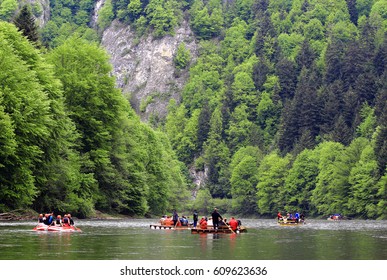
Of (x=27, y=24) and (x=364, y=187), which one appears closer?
(x=27, y=24)

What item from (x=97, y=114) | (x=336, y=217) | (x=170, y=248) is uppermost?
(x=97, y=114)

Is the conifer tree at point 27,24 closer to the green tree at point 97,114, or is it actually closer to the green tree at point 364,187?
the green tree at point 97,114

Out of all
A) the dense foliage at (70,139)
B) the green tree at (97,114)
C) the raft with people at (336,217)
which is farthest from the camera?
the raft with people at (336,217)

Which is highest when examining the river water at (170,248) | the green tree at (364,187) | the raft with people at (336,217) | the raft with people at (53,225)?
the green tree at (364,187)

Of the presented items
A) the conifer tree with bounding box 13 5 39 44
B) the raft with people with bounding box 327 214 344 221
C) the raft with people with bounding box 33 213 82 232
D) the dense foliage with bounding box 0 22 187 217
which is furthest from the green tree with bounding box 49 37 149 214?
the raft with people with bounding box 327 214 344 221

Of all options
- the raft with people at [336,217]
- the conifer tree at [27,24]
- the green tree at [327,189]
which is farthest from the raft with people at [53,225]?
the green tree at [327,189]

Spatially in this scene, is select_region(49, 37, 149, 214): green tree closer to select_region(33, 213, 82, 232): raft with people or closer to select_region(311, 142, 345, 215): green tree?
select_region(33, 213, 82, 232): raft with people

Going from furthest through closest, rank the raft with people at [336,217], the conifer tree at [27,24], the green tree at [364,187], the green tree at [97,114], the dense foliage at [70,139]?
the green tree at [364,187] → the raft with people at [336,217] → the conifer tree at [27,24] → the green tree at [97,114] → the dense foliage at [70,139]

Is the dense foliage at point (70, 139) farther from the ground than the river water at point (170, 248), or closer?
farther from the ground

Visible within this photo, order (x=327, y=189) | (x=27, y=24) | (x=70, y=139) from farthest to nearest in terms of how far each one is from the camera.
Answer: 1. (x=327, y=189)
2. (x=27, y=24)
3. (x=70, y=139)

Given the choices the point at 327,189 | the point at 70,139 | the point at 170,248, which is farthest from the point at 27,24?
the point at 327,189

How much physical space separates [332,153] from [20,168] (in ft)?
416

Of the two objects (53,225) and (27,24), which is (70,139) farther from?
(27,24)
